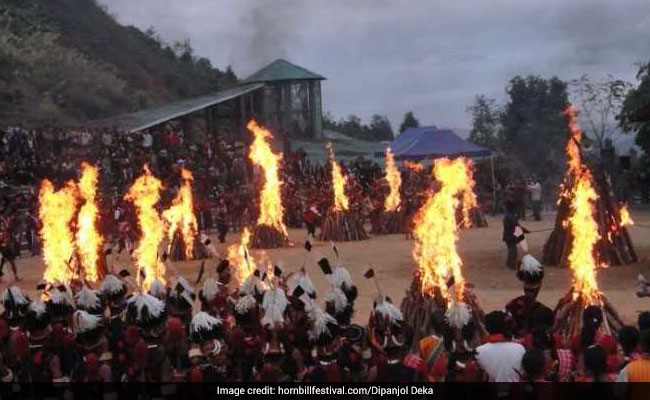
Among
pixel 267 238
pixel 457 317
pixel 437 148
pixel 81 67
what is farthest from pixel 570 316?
pixel 81 67

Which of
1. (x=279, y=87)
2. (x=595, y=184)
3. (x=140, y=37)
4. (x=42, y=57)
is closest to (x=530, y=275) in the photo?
(x=595, y=184)

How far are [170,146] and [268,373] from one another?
29638 millimetres

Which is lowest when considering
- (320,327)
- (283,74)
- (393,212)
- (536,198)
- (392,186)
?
(320,327)

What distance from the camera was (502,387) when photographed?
5.95 meters

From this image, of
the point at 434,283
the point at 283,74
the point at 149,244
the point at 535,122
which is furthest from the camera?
the point at 283,74

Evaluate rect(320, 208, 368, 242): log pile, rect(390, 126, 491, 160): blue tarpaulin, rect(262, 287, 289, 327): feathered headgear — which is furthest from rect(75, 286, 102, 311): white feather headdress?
rect(390, 126, 491, 160): blue tarpaulin

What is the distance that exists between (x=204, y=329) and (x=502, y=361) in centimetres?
258

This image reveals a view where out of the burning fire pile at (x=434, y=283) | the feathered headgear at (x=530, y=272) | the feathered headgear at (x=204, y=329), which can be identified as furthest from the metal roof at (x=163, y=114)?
the feathered headgear at (x=204, y=329)

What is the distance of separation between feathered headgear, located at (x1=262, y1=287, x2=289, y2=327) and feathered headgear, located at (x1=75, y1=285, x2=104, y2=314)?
197 cm

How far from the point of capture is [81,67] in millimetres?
53938

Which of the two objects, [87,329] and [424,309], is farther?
[424,309]

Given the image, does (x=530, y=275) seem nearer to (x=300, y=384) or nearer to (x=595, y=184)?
(x=300, y=384)

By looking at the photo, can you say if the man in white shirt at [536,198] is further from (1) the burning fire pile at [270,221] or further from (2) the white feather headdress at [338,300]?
(2) the white feather headdress at [338,300]

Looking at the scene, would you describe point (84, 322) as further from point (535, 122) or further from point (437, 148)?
point (535, 122)
